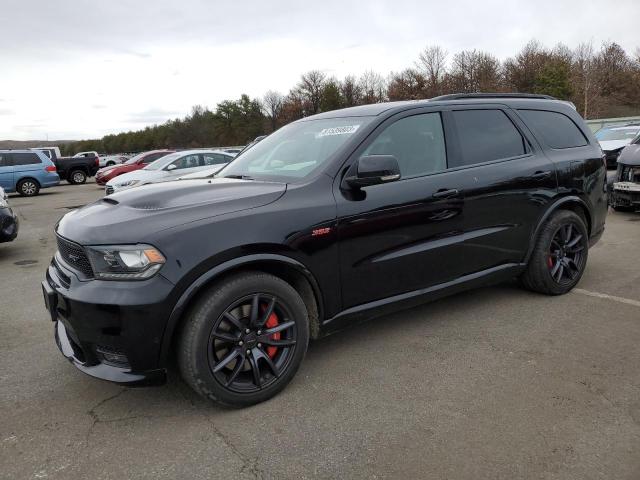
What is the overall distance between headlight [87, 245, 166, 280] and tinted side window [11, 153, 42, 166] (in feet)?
62.8

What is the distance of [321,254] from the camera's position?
→ 3.08m

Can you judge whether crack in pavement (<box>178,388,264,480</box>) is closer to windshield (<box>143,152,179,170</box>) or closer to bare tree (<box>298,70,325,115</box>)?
windshield (<box>143,152,179,170</box>)

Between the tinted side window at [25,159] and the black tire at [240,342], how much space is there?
19377 millimetres

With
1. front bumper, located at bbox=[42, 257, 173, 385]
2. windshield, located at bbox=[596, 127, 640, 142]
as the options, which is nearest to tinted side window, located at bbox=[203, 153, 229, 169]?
windshield, located at bbox=[596, 127, 640, 142]

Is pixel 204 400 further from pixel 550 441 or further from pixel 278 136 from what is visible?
pixel 278 136

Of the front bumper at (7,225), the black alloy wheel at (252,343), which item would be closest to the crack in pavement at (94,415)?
the black alloy wheel at (252,343)

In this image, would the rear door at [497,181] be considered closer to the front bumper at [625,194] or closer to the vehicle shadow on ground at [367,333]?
the vehicle shadow on ground at [367,333]

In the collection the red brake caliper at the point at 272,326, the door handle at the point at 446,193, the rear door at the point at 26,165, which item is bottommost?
the red brake caliper at the point at 272,326

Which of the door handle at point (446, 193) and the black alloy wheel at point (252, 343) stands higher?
the door handle at point (446, 193)

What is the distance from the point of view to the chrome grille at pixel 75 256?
275cm

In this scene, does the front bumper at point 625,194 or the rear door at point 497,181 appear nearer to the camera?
the rear door at point 497,181

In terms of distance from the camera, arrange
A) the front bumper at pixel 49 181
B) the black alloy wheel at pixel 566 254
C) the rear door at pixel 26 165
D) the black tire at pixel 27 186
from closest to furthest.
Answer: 1. the black alloy wheel at pixel 566 254
2. the rear door at pixel 26 165
3. the black tire at pixel 27 186
4. the front bumper at pixel 49 181

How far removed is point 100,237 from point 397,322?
96.5 inches

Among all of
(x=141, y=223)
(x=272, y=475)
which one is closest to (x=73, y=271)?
(x=141, y=223)
